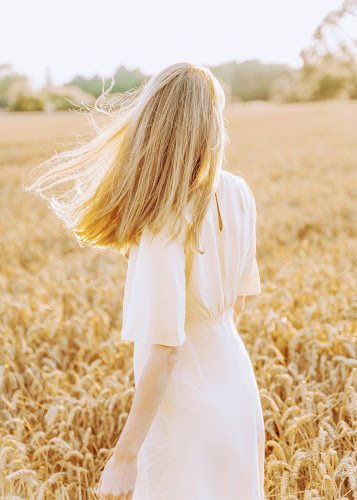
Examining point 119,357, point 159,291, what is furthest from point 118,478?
point 119,357

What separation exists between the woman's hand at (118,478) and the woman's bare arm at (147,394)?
0.03 m

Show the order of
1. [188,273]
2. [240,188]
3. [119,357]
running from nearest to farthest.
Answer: [188,273] < [240,188] < [119,357]

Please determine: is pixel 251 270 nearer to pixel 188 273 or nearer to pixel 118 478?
pixel 188 273

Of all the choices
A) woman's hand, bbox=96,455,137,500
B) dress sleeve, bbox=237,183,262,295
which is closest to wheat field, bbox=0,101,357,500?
dress sleeve, bbox=237,183,262,295

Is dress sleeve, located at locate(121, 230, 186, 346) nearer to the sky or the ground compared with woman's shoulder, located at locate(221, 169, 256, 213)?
nearer to the ground

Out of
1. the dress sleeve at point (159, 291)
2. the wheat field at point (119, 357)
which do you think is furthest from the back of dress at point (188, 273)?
the wheat field at point (119, 357)

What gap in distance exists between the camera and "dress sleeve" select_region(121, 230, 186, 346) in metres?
1.31

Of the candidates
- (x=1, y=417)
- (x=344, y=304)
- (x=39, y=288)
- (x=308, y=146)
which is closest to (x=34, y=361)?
(x=1, y=417)

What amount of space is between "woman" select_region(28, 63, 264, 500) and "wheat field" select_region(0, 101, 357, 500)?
1.53 feet

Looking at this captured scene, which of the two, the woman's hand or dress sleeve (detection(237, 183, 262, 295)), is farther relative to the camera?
dress sleeve (detection(237, 183, 262, 295))

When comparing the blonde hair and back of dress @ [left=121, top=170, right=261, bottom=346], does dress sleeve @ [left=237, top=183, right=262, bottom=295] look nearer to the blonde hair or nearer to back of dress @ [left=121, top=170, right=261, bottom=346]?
back of dress @ [left=121, top=170, right=261, bottom=346]

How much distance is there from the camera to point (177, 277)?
131 centimetres

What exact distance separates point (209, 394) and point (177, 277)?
0.36 m

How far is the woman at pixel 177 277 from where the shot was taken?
1334mm
